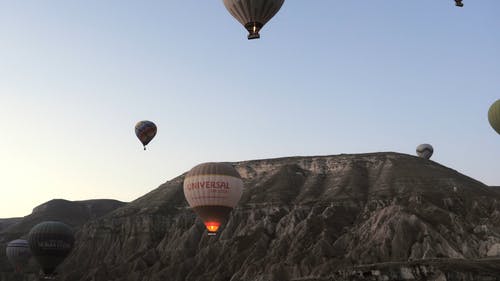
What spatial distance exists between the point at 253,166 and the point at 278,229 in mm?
34409

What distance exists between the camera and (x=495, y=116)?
54.7 meters

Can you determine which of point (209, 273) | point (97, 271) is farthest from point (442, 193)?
point (97, 271)

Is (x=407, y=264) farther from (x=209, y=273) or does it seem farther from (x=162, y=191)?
(x=162, y=191)

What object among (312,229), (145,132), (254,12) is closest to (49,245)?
(145,132)

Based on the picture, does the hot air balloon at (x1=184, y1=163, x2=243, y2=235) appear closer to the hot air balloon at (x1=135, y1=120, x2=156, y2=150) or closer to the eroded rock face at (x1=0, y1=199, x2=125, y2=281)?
the hot air balloon at (x1=135, y1=120, x2=156, y2=150)

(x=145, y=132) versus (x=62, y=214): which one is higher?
(x=145, y=132)

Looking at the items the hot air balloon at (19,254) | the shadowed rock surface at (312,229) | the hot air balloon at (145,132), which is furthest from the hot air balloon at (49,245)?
the hot air balloon at (19,254)

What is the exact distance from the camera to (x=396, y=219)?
87625mm

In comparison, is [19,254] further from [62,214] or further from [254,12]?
[254,12]

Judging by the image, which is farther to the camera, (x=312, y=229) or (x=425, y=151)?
(x=425, y=151)

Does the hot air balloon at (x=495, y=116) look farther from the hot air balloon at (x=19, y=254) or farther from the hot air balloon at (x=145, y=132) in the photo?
the hot air balloon at (x=19, y=254)

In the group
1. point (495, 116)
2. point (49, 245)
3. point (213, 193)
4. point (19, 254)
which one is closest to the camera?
point (213, 193)

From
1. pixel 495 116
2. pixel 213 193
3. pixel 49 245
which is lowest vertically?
pixel 49 245

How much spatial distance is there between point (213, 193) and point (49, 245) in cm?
3688
